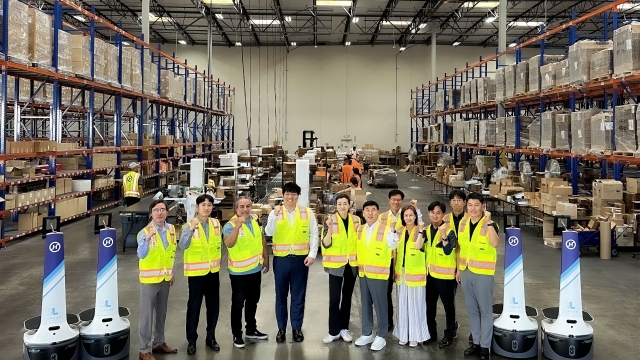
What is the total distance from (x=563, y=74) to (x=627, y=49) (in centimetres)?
277

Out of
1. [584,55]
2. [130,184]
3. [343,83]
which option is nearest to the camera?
[584,55]

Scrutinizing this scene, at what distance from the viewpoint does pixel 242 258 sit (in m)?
5.11

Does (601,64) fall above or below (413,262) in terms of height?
above

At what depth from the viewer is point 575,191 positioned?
1206 centimetres

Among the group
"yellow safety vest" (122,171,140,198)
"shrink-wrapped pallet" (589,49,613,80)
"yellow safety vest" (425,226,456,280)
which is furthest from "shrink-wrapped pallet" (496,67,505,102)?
"yellow safety vest" (425,226,456,280)

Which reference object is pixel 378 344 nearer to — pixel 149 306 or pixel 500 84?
pixel 149 306

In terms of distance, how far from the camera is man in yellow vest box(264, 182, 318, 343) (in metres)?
5.29

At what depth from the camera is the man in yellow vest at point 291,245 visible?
5.29m

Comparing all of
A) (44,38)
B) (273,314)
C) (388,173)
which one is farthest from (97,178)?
(388,173)

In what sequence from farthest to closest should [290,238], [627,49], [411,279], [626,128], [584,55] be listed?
[584,55] → [626,128] → [627,49] → [290,238] → [411,279]

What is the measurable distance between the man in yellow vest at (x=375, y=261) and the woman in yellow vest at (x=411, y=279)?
18 cm

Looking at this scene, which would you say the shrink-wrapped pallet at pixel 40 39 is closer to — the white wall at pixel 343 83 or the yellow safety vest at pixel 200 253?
the yellow safety vest at pixel 200 253

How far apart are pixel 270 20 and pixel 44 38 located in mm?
19807

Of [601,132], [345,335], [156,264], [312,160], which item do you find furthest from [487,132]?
[156,264]
